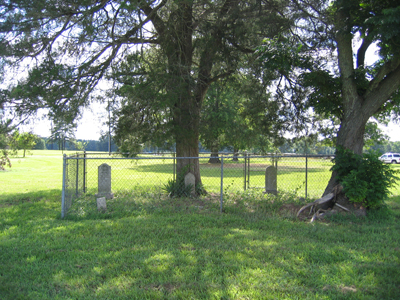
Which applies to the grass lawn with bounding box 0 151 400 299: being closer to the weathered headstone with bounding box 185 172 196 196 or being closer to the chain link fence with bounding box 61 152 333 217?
the chain link fence with bounding box 61 152 333 217

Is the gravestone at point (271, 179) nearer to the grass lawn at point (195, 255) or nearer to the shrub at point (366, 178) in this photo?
the grass lawn at point (195, 255)

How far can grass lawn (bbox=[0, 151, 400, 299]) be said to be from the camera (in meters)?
3.61

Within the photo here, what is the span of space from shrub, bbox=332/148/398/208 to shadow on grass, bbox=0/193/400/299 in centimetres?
66

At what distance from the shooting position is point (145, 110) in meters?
9.05

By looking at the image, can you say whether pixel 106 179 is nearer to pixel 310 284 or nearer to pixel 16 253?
pixel 16 253

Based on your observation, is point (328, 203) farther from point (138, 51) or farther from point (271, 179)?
point (138, 51)

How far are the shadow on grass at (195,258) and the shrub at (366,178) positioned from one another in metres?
0.66

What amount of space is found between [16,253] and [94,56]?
661cm

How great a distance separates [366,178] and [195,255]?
510 centimetres

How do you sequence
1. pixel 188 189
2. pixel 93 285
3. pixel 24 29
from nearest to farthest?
1. pixel 93 285
2. pixel 24 29
3. pixel 188 189

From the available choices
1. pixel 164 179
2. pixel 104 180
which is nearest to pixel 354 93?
pixel 104 180

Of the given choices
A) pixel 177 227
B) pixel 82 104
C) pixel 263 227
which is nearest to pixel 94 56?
pixel 82 104

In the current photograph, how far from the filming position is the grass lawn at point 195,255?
361cm

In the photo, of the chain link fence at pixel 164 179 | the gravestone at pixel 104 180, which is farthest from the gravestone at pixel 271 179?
the gravestone at pixel 104 180
